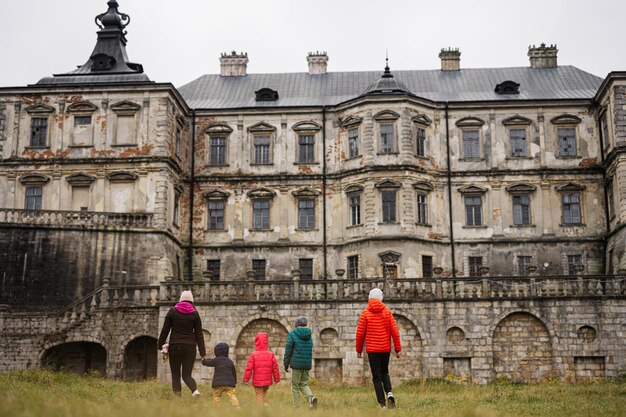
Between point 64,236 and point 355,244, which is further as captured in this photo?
point 355,244

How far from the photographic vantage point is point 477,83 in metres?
44.8

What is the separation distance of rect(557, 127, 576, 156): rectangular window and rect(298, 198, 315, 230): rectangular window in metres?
13.1

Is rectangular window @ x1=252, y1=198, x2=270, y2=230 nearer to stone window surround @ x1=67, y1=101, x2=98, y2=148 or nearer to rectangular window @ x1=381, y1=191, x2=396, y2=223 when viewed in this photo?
rectangular window @ x1=381, y1=191, x2=396, y2=223

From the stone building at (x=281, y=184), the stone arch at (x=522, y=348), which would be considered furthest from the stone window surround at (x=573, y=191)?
the stone arch at (x=522, y=348)

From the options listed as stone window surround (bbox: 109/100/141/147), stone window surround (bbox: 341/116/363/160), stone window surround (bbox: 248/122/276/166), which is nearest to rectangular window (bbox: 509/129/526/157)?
stone window surround (bbox: 341/116/363/160)

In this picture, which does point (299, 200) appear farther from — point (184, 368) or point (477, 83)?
point (184, 368)

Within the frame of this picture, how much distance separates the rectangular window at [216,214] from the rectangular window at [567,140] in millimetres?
17735

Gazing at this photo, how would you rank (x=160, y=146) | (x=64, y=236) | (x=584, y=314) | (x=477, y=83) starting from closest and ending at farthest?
1. (x=584, y=314)
2. (x=64, y=236)
3. (x=160, y=146)
4. (x=477, y=83)

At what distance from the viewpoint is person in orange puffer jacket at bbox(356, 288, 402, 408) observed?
15.5m

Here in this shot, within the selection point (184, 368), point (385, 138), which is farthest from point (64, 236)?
point (184, 368)

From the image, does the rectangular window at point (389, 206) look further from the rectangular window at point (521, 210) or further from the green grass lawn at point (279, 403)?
the green grass lawn at point (279, 403)

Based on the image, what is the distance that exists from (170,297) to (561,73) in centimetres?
2653

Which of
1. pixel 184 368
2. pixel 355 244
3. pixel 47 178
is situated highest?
pixel 47 178

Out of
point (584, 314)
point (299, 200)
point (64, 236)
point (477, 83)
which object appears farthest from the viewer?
point (477, 83)
